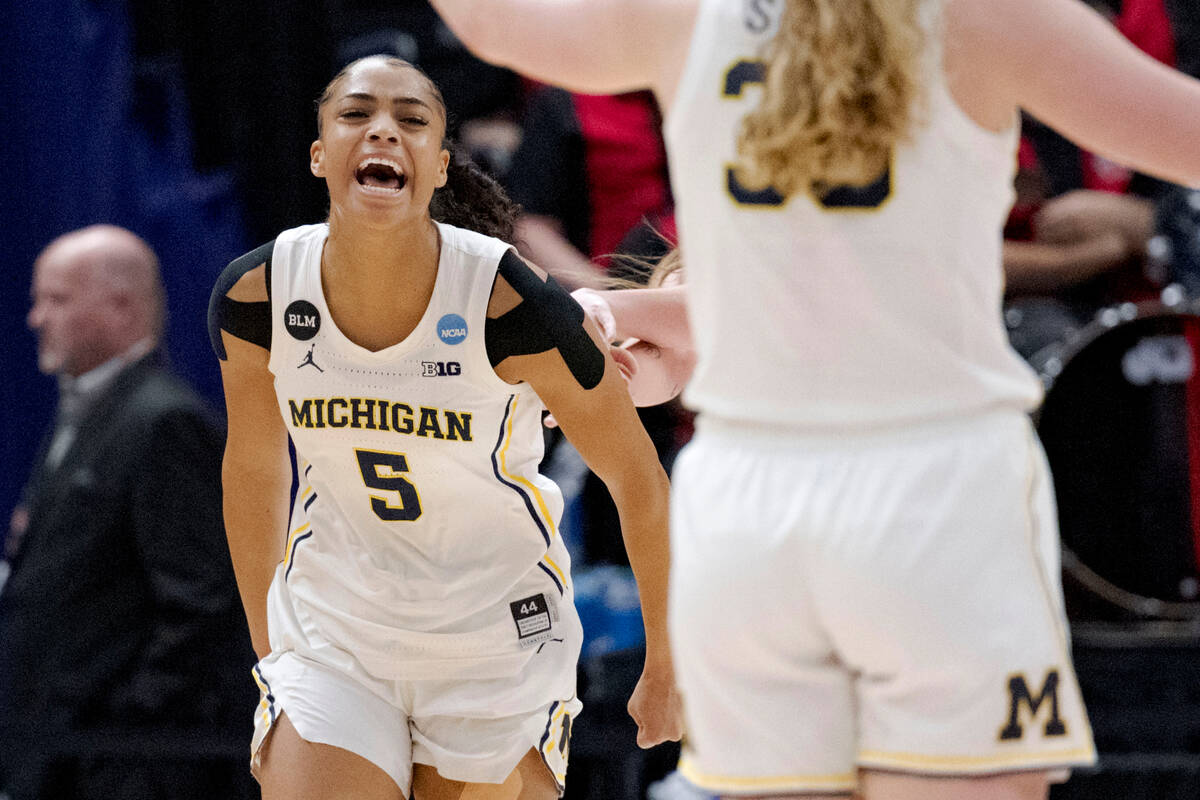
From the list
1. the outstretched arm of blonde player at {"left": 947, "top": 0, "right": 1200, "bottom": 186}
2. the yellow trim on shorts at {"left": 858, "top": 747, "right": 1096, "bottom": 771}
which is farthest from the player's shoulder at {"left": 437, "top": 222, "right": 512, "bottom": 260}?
the yellow trim on shorts at {"left": 858, "top": 747, "right": 1096, "bottom": 771}

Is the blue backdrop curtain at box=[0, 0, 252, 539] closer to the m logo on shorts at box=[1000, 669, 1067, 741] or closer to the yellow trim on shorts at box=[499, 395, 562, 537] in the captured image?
the yellow trim on shorts at box=[499, 395, 562, 537]

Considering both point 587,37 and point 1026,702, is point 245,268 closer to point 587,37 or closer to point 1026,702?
point 587,37

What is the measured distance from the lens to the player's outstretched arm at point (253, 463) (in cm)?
281

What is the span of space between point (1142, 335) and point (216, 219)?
143 inches

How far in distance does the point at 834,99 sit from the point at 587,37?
33cm

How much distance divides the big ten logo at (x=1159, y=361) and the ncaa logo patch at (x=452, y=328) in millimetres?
Result: 2785

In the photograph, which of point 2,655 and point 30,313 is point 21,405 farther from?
point 2,655

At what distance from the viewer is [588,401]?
2686 millimetres

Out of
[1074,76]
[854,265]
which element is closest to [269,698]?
[854,265]

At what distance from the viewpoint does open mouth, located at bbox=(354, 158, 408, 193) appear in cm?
261

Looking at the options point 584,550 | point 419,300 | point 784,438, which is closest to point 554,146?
point 584,550

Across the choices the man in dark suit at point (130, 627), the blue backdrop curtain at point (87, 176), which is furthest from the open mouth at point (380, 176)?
the blue backdrop curtain at point (87, 176)

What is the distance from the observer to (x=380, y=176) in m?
2.67

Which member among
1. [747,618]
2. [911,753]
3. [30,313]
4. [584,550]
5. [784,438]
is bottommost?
[584,550]
